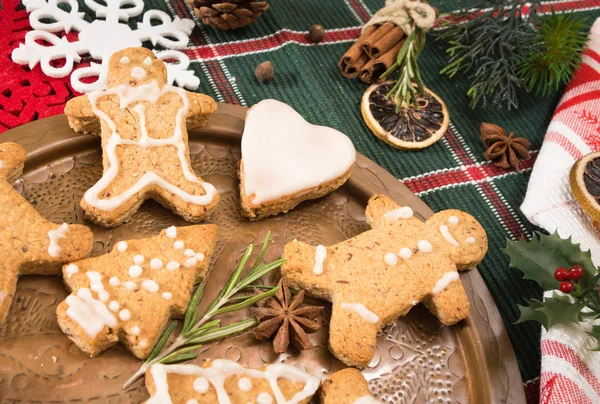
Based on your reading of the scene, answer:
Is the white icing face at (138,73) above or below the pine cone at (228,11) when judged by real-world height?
above

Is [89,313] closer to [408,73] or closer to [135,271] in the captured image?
[135,271]

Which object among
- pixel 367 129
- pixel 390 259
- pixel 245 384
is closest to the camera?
pixel 245 384

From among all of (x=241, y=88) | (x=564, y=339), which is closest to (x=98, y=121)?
(x=241, y=88)

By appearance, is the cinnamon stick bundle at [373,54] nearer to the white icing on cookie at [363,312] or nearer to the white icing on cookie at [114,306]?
the white icing on cookie at [363,312]

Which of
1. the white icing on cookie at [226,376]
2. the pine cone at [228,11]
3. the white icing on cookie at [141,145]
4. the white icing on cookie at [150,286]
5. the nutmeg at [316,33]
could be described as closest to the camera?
the white icing on cookie at [226,376]

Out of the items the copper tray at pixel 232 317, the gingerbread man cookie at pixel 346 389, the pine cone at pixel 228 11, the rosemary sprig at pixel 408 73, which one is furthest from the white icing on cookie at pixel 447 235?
the pine cone at pixel 228 11

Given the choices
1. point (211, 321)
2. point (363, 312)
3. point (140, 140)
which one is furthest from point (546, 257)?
point (140, 140)

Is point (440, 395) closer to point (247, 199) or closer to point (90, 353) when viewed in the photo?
point (247, 199)
